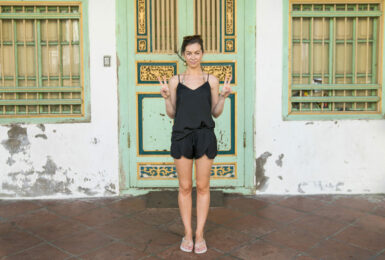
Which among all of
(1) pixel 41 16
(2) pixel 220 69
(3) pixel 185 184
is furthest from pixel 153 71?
(3) pixel 185 184

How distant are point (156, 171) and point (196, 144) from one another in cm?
189

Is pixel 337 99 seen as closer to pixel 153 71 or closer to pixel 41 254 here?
pixel 153 71

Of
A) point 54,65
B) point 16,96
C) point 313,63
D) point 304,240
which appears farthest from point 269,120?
point 16,96

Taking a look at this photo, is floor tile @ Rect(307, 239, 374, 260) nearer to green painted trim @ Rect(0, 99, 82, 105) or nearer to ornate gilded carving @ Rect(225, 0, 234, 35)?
ornate gilded carving @ Rect(225, 0, 234, 35)

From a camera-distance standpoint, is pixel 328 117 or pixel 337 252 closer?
pixel 337 252

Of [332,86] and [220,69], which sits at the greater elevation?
[220,69]

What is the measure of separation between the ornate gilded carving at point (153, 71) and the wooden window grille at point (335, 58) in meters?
1.45

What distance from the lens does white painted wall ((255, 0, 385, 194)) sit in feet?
17.0

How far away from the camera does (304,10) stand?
204 inches

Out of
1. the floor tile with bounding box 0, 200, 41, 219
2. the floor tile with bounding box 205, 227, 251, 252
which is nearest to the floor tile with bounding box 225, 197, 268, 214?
the floor tile with bounding box 205, 227, 251, 252

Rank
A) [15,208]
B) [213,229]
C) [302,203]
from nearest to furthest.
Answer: [213,229]
[15,208]
[302,203]

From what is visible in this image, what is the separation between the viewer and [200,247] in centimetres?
363

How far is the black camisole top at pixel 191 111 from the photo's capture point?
11.4ft

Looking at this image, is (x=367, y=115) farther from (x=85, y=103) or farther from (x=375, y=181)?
(x=85, y=103)
